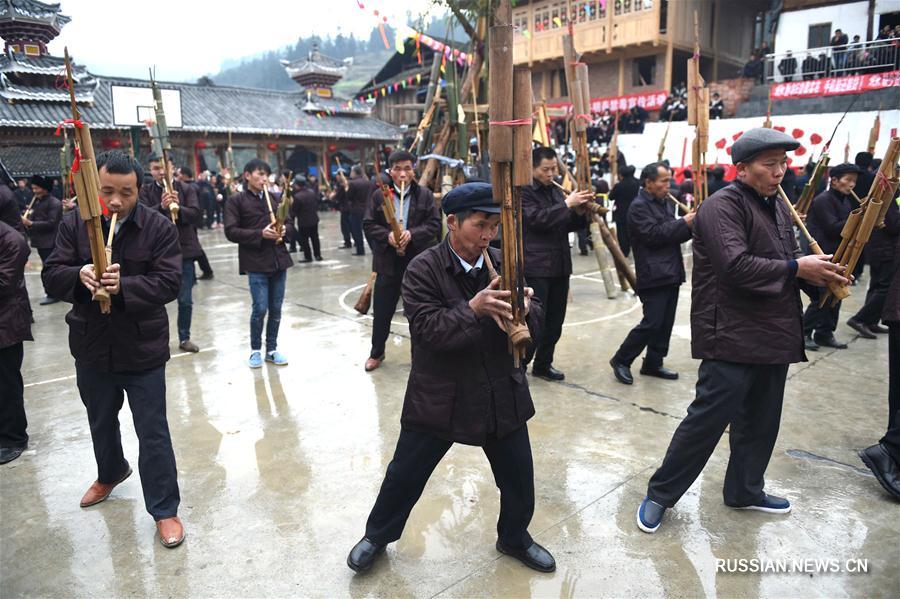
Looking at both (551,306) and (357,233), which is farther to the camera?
(357,233)

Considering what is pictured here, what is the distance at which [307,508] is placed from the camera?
10.2ft

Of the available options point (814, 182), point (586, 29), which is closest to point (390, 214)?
point (814, 182)

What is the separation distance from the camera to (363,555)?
253 centimetres

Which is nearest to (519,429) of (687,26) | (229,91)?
(687,26)

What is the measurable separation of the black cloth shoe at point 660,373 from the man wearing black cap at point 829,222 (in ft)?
4.97

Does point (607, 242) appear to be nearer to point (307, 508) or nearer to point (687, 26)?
point (307, 508)

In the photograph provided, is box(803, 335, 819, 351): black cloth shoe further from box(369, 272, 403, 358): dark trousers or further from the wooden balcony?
the wooden balcony

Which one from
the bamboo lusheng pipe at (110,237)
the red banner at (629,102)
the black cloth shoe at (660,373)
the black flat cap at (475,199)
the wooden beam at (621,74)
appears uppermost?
the wooden beam at (621,74)

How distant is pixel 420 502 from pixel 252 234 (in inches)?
119

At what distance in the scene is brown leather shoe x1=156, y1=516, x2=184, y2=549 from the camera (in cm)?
277

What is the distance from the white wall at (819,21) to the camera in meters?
17.8

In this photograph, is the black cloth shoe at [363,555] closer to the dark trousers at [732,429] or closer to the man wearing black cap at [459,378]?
the man wearing black cap at [459,378]

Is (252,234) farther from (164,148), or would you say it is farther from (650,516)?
(650,516)

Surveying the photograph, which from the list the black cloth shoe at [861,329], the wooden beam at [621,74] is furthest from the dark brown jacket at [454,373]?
the wooden beam at [621,74]
